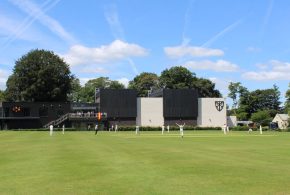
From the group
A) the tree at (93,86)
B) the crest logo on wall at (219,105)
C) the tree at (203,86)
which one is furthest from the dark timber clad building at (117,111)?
the tree at (93,86)

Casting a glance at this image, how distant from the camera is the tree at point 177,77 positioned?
14175cm

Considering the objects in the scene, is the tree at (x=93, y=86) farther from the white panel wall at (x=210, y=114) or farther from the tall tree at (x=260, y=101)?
the white panel wall at (x=210, y=114)

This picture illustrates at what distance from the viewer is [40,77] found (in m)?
→ 108

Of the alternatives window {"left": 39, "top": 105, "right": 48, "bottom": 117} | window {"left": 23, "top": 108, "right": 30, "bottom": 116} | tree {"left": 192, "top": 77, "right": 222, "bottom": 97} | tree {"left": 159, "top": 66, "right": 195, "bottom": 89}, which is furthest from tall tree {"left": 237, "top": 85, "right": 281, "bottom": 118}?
window {"left": 23, "top": 108, "right": 30, "bottom": 116}

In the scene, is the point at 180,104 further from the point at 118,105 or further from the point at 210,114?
A: the point at 118,105

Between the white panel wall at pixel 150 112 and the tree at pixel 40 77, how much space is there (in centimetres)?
1835

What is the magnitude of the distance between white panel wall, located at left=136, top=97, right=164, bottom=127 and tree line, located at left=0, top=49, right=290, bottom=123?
1809cm

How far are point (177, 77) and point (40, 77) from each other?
158ft

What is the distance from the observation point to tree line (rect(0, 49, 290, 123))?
110 m
